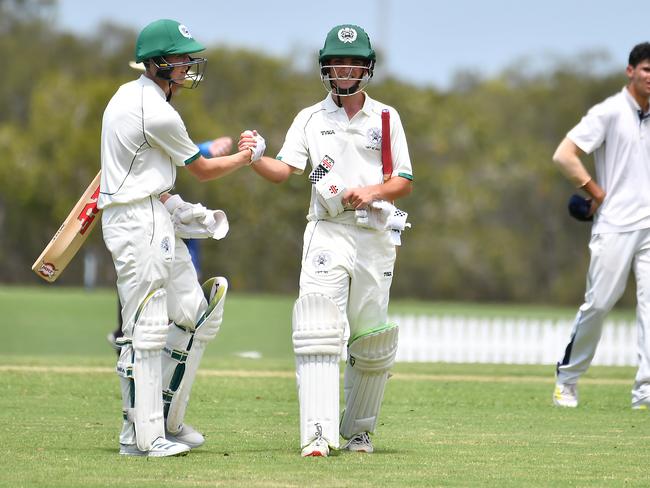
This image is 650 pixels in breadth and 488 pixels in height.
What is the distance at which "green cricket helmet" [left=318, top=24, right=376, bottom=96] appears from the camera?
761cm

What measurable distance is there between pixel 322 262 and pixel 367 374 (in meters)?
0.72

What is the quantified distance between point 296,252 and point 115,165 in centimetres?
4025

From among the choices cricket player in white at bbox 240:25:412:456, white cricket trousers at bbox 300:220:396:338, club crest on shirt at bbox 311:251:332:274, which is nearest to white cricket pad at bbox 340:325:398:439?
cricket player in white at bbox 240:25:412:456

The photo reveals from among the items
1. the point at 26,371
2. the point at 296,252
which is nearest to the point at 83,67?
the point at 296,252

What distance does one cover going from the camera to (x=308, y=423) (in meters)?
7.29

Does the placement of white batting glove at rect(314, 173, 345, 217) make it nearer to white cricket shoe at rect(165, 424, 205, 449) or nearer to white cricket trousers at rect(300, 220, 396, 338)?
white cricket trousers at rect(300, 220, 396, 338)

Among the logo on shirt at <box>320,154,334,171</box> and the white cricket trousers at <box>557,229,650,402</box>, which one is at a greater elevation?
the logo on shirt at <box>320,154,334,171</box>

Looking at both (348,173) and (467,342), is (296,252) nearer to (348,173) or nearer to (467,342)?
(467,342)

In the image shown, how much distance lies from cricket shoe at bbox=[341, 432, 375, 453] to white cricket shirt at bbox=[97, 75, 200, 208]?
71.3 inches

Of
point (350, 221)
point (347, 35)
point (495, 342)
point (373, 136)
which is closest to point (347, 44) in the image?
point (347, 35)

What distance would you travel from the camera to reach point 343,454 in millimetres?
7465

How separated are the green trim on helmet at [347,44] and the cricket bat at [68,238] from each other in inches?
58.6

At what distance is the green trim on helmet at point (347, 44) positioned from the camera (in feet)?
24.9

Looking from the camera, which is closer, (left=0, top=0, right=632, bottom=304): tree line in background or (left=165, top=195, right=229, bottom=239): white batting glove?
(left=165, top=195, right=229, bottom=239): white batting glove
